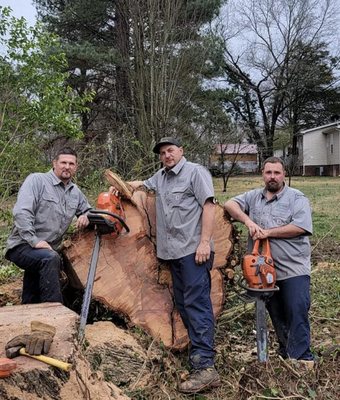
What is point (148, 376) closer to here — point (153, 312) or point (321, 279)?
point (153, 312)

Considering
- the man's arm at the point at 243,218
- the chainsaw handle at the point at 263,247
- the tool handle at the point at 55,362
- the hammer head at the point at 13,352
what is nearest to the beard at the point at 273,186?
the man's arm at the point at 243,218

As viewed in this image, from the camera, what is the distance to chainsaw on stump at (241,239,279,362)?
3.61 metres

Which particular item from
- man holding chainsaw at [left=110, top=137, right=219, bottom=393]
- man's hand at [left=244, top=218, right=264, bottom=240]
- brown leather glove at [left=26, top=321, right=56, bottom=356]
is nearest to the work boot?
man holding chainsaw at [left=110, top=137, right=219, bottom=393]

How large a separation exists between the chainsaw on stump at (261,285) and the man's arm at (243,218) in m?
0.20

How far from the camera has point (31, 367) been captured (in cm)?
239

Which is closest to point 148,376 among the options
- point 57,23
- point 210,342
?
point 210,342

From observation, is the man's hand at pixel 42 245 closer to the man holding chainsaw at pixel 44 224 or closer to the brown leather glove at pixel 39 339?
the man holding chainsaw at pixel 44 224

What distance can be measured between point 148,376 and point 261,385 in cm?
88

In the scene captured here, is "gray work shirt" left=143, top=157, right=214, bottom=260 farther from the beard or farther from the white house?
the white house

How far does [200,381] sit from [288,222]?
134 cm

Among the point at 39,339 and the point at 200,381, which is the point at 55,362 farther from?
the point at 200,381

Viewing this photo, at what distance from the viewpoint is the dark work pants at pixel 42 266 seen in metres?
3.88

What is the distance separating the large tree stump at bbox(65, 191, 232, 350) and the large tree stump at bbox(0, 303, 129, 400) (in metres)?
A: 1.01

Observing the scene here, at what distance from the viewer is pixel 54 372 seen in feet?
8.00
